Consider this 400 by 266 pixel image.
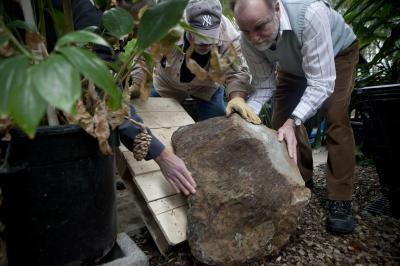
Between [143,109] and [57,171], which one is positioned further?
[143,109]

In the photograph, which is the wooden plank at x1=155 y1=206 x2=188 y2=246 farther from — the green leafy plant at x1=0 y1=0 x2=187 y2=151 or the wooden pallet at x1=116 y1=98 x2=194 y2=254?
the green leafy plant at x1=0 y1=0 x2=187 y2=151

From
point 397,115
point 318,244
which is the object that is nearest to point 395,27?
point 397,115

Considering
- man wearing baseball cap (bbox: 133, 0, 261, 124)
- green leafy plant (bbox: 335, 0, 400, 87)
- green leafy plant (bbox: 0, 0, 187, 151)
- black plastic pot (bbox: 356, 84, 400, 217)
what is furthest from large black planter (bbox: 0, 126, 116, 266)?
green leafy plant (bbox: 335, 0, 400, 87)

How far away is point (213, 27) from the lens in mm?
1711

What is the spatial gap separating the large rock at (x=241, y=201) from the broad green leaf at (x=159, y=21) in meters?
0.62

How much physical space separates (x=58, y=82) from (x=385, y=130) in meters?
1.24

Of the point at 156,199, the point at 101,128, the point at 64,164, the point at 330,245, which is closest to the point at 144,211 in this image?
the point at 156,199

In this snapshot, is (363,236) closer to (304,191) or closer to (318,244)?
(318,244)

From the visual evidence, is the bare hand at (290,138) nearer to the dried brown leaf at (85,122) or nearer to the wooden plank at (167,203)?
the wooden plank at (167,203)

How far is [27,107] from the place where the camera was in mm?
412

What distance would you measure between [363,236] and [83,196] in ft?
3.79

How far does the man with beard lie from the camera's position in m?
1.36

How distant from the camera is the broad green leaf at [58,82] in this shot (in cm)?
40

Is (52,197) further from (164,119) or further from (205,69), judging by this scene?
(205,69)
